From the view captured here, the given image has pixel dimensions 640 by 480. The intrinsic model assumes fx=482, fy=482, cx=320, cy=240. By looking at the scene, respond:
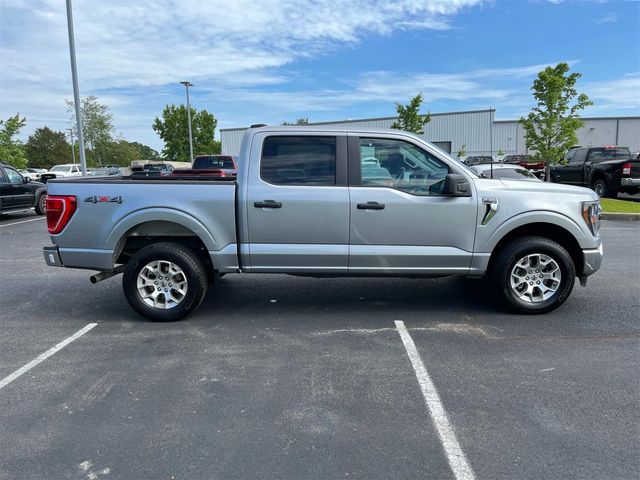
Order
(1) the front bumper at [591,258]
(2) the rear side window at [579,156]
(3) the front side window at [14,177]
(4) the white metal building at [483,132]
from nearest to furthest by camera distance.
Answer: (1) the front bumper at [591,258]
(3) the front side window at [14,177]
(2) the rear side window at [579,156]
(4) the white metal building at [483,132]

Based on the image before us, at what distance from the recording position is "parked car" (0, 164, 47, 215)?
14.3 meters

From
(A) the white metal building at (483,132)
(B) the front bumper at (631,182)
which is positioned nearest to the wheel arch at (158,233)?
(B) the front bumper at (631,182)

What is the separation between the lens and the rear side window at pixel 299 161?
499 centimetres

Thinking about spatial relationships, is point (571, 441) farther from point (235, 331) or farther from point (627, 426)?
point (235, 331)

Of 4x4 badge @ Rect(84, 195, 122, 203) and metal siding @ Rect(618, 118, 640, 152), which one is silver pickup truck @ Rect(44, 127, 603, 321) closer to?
4x4 badge @ Rect(84, 195, 122, 203)

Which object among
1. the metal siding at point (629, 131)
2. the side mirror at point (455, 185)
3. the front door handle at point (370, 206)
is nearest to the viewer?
the side mirror at point (455, 185)

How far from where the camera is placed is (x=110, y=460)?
110 inches

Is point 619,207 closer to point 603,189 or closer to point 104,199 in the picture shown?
point 603,189

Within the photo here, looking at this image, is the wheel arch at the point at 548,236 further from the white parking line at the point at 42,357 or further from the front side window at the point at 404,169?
the white parking line at the point at 42,357

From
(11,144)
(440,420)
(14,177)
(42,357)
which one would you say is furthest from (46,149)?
(440,420)

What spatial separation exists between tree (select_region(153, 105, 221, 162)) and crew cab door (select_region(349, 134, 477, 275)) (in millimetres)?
55836

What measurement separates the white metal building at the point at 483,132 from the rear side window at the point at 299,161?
33.9m

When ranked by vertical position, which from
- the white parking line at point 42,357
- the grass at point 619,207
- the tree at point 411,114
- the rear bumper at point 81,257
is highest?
the tree at point 411,114

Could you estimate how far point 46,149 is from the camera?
2908 inches
